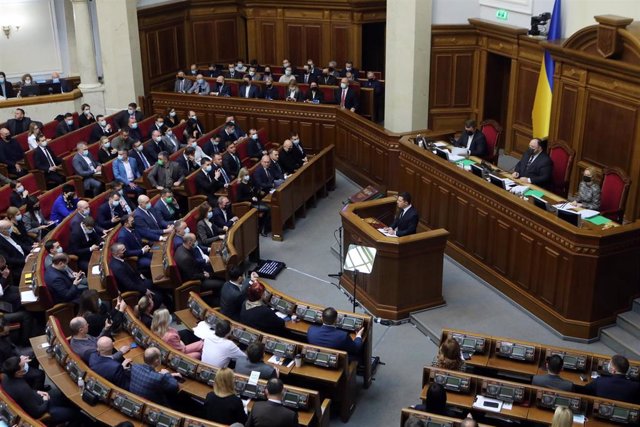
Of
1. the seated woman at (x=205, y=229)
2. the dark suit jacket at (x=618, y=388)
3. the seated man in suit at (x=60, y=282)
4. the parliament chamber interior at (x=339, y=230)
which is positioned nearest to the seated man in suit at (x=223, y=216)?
the parliament chamber interior at (x=339, y=230)

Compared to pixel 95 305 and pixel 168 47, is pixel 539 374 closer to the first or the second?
pixel 95 305

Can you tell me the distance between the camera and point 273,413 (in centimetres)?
618

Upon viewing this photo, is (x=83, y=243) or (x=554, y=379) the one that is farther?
(x=83, y=243)

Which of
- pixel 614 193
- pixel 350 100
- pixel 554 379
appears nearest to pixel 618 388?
pixel 554 379

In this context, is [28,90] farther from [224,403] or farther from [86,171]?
[224,403]

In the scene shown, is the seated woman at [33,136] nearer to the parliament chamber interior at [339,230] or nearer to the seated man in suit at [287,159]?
the parliament chamber interior at [339,230]

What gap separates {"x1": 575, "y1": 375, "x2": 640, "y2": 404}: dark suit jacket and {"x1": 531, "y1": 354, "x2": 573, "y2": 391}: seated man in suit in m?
0.25

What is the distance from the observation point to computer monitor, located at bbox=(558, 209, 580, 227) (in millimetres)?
8766

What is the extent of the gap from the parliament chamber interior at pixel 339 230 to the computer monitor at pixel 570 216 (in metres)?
0.05

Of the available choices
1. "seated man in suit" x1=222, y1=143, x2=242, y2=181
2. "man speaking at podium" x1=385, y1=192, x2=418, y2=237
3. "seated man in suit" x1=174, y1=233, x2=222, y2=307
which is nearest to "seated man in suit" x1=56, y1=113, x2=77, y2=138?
"seated man in suit" x1=222, y1=143, x2=242, y2=181

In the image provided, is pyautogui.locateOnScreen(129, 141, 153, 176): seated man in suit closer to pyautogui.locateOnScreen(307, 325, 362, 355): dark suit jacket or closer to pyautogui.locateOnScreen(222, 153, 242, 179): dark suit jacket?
pyautogui.locateOnScreen(222, 153, 242, 179): dark suit jacket

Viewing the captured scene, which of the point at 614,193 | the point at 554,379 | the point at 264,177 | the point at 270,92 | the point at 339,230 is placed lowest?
the point at 339,230

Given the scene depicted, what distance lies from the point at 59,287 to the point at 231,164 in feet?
15.6

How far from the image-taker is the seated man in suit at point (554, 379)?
22.6 feet
